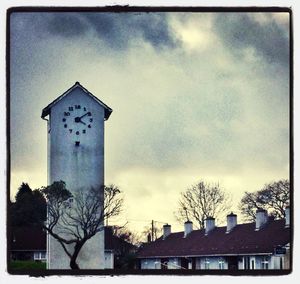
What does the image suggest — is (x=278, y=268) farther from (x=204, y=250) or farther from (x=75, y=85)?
(x=75, y=85)

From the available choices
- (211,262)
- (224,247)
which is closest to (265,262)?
(211,262)

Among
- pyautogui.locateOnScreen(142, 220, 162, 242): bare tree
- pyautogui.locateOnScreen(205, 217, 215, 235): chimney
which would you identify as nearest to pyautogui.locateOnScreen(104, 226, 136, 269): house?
pyautogui.locateOnScreen(142, 220, 162, 242): bare tree

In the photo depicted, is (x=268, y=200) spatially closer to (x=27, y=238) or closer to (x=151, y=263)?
(x=151, y=263)

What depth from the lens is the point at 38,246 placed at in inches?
936

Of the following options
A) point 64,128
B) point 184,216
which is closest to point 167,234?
point 184,216

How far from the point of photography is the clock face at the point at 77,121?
24148 mm

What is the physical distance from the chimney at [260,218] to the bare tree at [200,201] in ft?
1.24

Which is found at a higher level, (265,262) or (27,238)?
(27,238)

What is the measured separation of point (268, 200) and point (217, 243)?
82 cm

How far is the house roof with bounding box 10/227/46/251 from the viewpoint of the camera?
920 inches

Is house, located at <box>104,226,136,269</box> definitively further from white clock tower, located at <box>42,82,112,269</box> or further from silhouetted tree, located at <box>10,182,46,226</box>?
silhouetted tree, located at <box>10,182,46,226</box>

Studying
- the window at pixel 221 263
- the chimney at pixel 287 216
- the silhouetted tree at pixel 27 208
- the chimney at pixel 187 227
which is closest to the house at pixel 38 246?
the silhouetted tree at pixel 27 208

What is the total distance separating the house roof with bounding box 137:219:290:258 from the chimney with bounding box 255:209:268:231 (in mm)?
59

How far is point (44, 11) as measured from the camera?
23.3m
